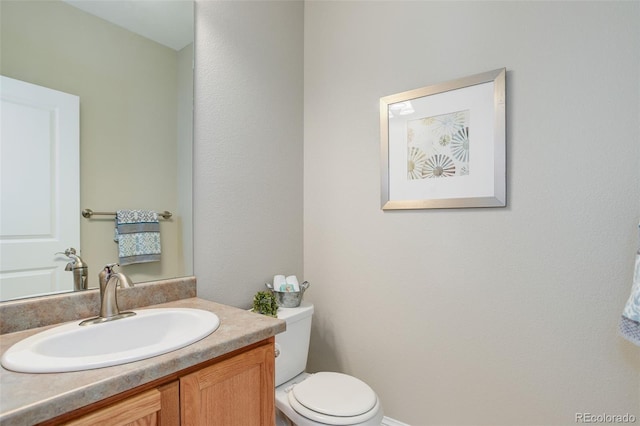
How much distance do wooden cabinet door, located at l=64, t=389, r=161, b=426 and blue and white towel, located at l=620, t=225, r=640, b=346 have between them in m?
1.42

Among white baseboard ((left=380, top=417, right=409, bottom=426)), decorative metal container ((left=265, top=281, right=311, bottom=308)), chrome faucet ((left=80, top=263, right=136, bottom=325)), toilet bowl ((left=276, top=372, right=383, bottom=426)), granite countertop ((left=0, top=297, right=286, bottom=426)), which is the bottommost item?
white baseboard ((left=380, top=417, right=409, bottom=426))

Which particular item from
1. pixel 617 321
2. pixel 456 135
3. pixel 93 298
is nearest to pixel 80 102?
pixel 93 298

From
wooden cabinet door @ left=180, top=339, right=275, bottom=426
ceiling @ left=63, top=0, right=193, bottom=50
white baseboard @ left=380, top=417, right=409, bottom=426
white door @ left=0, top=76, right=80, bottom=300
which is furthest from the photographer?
white baseboard @ left=380, top=417, right=409, bottom=426

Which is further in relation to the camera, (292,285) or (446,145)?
(292,285)

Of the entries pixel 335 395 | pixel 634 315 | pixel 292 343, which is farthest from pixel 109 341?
pixel 634 315

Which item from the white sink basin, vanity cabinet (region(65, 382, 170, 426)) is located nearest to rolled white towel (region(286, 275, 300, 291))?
the white sink basin

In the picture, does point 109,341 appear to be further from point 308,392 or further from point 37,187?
point 308,392

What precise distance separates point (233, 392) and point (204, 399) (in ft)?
0.31

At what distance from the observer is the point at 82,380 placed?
25.9 inches

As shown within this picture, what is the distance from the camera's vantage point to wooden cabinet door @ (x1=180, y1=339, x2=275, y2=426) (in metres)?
0.83

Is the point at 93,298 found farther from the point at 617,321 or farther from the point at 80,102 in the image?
the point at 617,321

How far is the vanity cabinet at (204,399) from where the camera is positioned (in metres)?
0.69

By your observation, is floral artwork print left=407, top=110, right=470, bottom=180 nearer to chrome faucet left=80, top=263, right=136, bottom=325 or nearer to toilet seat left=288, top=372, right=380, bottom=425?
toilet seat left=288, top=372, right=380, bottom=425

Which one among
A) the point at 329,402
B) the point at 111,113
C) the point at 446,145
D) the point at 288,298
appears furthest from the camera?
the point at 288,298
